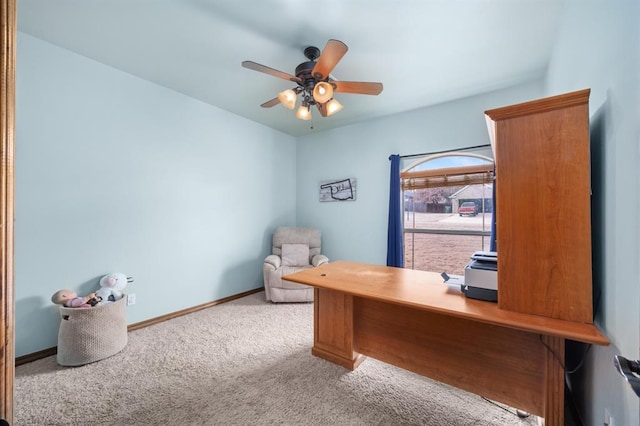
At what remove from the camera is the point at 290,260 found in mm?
3816

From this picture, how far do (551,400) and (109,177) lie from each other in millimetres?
3678

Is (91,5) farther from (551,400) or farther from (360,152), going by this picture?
(551,400)

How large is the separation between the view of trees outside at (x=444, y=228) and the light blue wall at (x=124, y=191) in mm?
2355

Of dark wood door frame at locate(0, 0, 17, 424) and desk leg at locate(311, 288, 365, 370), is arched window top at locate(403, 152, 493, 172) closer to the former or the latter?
desk leg at locate(311, 288, 365, 370)

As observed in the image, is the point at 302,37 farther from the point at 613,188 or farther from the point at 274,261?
the point at 274,261

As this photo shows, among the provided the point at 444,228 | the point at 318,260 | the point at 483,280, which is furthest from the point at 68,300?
the point at 444,228

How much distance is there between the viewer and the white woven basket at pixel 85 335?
197 cm

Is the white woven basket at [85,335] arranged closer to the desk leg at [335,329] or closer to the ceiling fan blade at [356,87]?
the desk leg at [335,329]

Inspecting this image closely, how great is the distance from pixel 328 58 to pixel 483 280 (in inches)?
68.7

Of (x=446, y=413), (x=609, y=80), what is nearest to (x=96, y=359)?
(x=446, y=413)

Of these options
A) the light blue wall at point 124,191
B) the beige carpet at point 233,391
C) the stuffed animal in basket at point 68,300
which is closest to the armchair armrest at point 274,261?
the light blue wall at point 124,191

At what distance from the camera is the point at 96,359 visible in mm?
2033

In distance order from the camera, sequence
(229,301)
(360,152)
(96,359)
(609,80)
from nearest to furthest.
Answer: (609,80) < (96,359) < (229,301) < (360,152)

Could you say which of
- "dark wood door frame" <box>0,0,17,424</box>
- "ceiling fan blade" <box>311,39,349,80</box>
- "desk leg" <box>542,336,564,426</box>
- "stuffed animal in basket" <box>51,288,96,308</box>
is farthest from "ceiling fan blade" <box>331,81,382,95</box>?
"stuffed animal in basket" <box>51,288,96,308</box>
